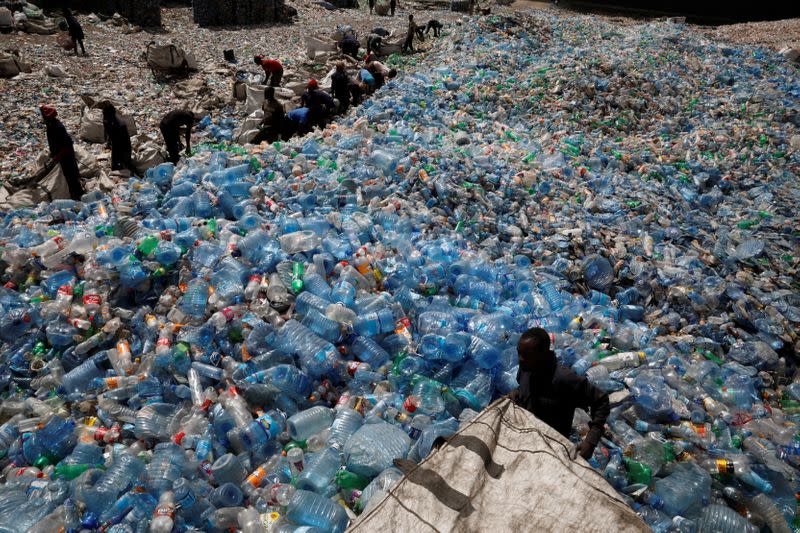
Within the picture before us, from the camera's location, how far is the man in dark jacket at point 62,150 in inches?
214

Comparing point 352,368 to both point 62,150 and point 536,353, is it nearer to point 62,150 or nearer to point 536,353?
point 536,353

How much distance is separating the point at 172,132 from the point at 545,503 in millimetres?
6817

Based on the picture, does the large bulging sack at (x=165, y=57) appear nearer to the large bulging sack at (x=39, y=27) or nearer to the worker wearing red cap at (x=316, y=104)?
the worker wearing red cap at (x=316, y=104)

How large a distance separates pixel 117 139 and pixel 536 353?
20.1 ft

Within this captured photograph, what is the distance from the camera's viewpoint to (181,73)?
10.9 m

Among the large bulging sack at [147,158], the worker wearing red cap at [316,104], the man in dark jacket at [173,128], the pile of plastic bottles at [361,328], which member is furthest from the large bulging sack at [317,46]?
the pile of plastic bottles at [361,328]

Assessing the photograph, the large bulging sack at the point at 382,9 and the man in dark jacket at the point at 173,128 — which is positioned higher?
the large bulging sack at the point at 382,9

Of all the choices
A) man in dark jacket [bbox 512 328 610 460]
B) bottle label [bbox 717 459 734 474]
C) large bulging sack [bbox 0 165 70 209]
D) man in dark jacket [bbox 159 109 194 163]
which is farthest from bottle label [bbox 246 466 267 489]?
man in dark jacket [bbox 159 109 194 163]

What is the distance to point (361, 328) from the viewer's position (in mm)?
3479

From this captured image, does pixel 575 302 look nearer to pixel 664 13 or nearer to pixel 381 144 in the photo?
pixel 381 144

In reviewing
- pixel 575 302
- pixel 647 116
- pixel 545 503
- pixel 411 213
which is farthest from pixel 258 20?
pixel 545 503

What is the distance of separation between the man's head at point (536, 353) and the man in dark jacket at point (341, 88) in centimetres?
791

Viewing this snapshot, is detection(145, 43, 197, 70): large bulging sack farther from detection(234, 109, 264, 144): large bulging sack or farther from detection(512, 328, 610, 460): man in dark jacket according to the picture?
detection(512, 328, 610, 460): man in dark jacket

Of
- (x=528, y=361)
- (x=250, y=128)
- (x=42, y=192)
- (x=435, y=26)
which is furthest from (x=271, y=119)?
(x=435, y=26)
